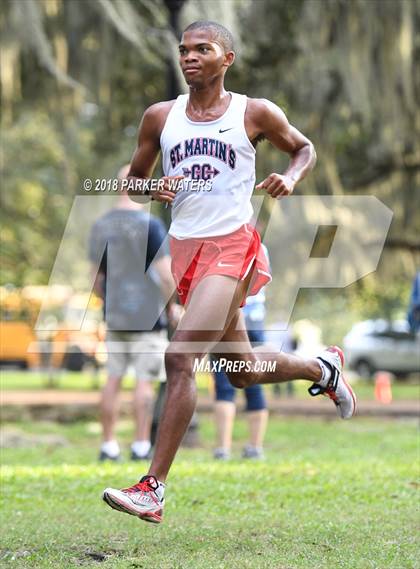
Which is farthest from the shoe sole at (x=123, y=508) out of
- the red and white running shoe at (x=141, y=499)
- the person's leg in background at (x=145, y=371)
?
the person's leg in background at (x=145, y=371)

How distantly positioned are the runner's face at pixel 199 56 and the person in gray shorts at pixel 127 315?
10.8ft

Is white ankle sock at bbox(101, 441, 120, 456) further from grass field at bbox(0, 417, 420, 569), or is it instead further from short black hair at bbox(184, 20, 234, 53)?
short black hair at bbox(184, 20, 234, 53)

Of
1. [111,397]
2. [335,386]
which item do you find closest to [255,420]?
[111,397]

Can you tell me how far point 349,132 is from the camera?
Answer: 1716 centimetres

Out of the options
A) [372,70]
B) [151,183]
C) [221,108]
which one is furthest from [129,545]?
[372,70]

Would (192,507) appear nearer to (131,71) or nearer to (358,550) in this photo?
(358,550)

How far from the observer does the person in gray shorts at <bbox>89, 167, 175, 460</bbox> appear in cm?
804

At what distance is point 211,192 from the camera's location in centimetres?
474

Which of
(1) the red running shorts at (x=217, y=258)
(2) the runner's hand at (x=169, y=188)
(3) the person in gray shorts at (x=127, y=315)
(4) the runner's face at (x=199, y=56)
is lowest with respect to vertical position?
(3) the person in gray shorts at (x=127, y=315)

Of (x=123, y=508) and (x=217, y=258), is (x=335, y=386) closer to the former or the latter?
(x=217, y=258)

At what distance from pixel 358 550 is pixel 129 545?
93cm

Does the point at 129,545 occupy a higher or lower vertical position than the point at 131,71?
higher

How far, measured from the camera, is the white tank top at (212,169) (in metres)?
4.72

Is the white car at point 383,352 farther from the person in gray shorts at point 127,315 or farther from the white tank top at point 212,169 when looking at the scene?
the white tank top at point 212,169
